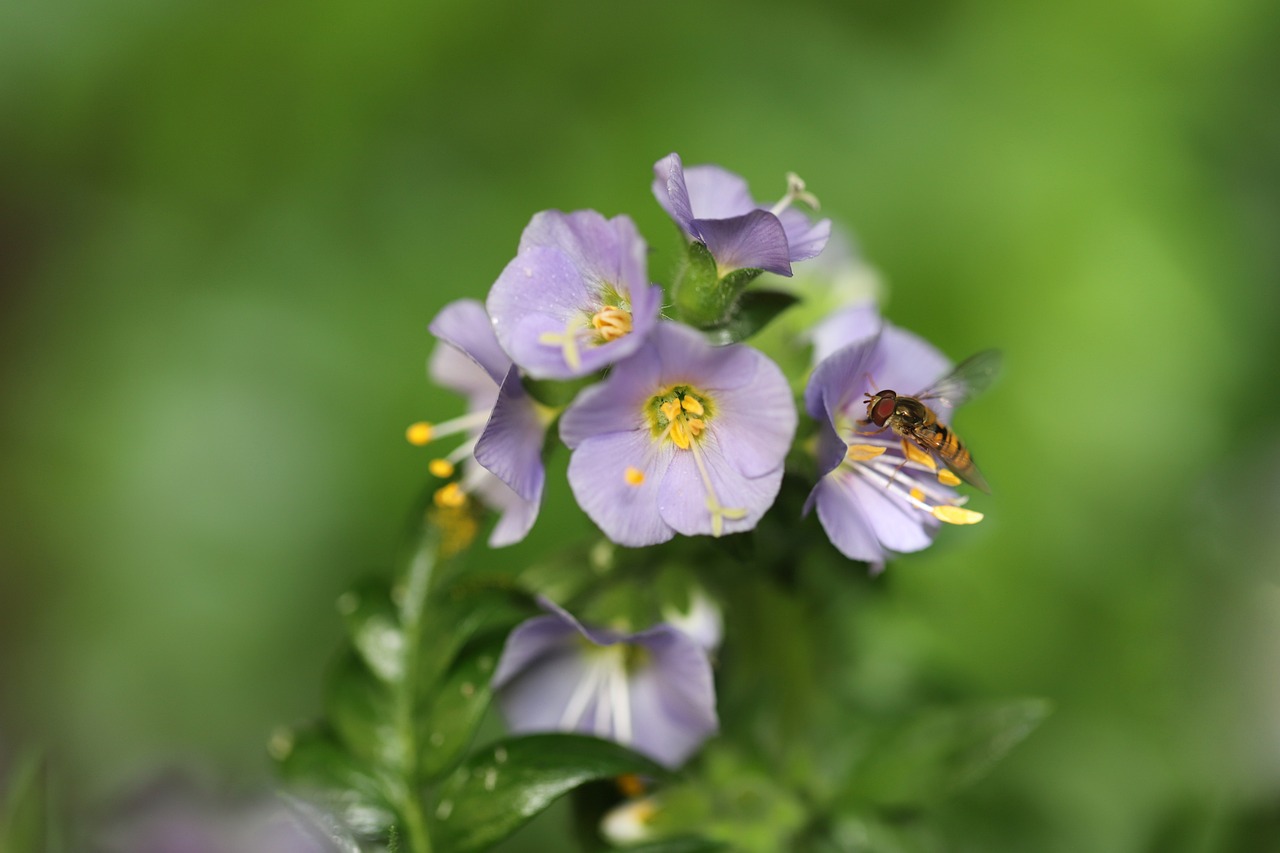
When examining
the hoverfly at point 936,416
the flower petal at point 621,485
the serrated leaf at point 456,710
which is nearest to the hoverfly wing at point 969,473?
the hoverfly at point 936,416

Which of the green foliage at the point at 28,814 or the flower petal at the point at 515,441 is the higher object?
the flower petal at the point at 515,441

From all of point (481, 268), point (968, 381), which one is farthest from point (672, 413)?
point (481, 268)

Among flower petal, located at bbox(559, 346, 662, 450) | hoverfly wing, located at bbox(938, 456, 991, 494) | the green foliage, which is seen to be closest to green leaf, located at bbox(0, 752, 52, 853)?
the green foliage

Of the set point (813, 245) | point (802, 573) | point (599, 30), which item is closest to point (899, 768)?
point (802, 573)

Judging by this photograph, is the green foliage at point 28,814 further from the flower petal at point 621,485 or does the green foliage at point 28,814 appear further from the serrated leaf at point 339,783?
the flower petal at point 621,485

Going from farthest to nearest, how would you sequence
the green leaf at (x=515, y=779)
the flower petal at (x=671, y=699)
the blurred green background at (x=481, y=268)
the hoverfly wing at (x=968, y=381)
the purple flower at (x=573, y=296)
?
1. the blurred green background at (x=481, y=268)
2. the hoverfly wing at (x=968, y=381)
3. the flower petal at (x=671, y=699)
4. the green leaf at (x=515, y=779)
5. the purple flower at (x=573, y=296)

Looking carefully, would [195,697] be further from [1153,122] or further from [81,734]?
[1153,122]

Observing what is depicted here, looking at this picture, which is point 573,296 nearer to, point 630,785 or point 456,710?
point 456,710
